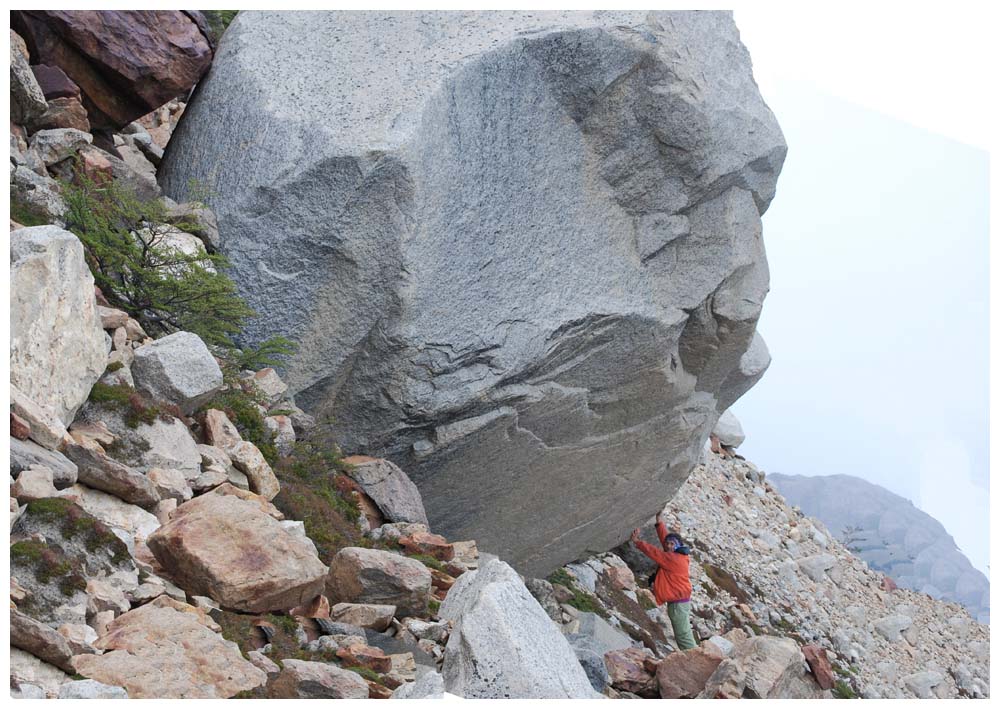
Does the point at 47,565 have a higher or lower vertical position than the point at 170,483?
lower

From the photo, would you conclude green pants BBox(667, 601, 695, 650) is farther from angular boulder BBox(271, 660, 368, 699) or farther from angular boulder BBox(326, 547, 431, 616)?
angular boulder BBox(271, 660, 368, 699)

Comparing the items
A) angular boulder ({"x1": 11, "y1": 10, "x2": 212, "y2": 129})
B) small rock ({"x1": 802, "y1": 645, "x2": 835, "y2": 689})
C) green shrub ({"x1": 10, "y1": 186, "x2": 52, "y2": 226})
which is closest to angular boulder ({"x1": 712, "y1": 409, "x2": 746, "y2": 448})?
small rock ({"x1": 802, "y1": 645, "x2": 835, "y2": 689})

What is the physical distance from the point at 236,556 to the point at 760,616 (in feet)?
56.0

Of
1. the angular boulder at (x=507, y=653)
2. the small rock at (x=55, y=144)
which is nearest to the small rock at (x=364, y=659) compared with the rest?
the angular boulder at (x=507, y=653)

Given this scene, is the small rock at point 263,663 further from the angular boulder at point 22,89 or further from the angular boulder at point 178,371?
the angular boulder at point 22,89

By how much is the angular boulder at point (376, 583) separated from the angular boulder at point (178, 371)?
93.1 inches

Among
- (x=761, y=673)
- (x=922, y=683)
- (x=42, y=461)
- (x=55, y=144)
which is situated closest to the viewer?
(x=42, y=461)

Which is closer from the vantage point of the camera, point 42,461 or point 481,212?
point 42,461

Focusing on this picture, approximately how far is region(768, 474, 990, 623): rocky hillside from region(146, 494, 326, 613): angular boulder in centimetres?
4566

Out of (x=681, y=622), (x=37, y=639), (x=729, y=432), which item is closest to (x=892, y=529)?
(x=729, y=432)

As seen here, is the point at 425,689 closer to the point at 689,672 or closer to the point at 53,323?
the point at 53,323

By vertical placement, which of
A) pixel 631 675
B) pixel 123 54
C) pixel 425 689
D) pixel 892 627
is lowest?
pixel 631 675

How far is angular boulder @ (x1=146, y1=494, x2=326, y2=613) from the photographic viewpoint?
7855 mm

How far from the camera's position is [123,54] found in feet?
44.9
